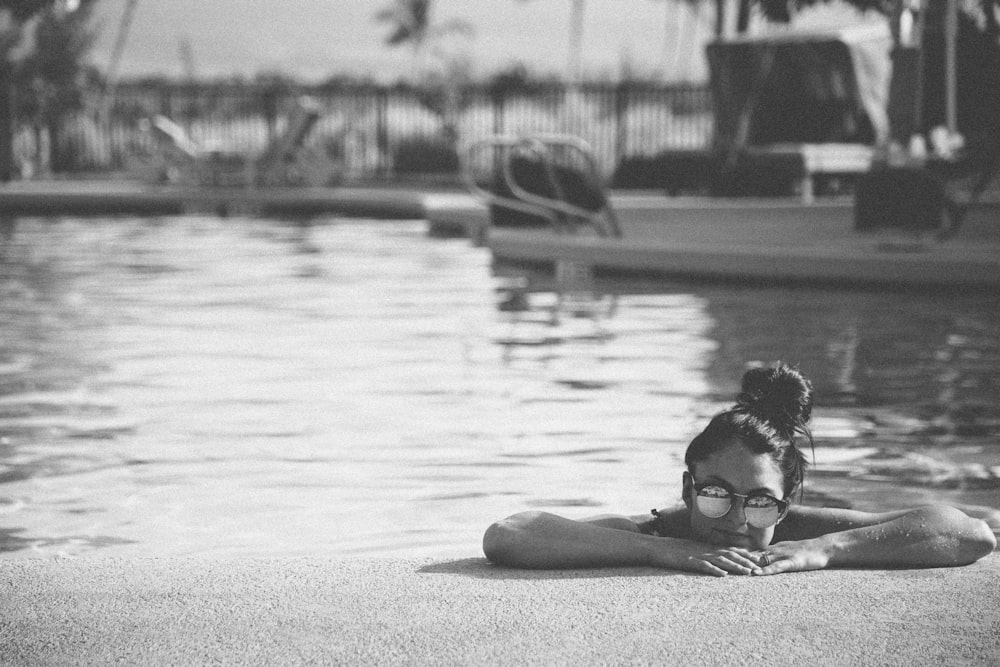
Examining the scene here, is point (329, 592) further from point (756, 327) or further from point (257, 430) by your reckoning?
point (756, 327)

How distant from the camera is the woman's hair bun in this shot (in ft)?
10.1

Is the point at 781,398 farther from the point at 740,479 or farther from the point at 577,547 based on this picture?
the point at 577,547

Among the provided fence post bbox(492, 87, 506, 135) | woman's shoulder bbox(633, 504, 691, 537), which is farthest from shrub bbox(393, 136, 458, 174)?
woman's shoulder bbox(633, 504, 691, 537)

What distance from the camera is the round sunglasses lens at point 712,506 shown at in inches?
120

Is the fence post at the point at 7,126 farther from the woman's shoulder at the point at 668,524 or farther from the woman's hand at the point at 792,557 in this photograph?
the woman's hand at the point at 792,557

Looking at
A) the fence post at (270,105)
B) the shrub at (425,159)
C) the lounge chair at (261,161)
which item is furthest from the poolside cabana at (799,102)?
the fence post at (270,105)

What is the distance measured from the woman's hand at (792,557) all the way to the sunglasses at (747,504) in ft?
0.31

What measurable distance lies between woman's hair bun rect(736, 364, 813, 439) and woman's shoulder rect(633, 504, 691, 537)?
14.6 inches

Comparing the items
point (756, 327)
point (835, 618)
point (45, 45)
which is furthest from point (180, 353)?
point (45, 45)

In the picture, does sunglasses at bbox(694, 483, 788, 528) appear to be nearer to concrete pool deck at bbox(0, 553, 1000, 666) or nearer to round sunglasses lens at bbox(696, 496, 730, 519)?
round sunglasses lens at bbox(696, 496, 730, 519)

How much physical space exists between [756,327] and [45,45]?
2105 centimetres

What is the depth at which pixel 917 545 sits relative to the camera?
10.5ft

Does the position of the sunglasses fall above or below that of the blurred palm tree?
below

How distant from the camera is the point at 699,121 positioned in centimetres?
2820
